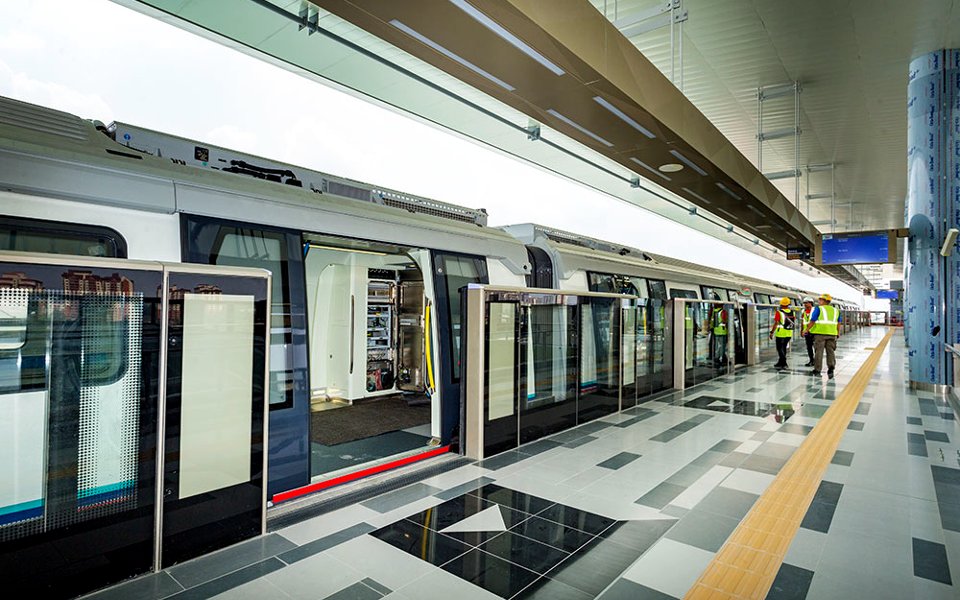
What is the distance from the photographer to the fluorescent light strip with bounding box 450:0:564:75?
223 centimetres

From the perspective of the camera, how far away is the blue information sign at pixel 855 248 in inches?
369

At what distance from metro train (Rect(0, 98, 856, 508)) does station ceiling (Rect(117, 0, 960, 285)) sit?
153 cm

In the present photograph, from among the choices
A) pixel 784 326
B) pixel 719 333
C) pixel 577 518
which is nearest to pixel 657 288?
pixel 719 333

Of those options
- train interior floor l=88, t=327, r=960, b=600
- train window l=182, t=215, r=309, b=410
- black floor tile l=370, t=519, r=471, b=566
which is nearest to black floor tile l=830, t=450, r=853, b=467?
train interior floor l=88, t=327, r=960, b=600

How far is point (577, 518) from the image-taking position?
369 centimetres

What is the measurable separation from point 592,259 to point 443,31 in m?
6.02

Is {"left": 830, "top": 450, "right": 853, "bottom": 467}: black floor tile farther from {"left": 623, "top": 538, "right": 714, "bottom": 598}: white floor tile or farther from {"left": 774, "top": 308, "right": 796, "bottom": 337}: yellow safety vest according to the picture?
{"left": 774, "top": 308, "right": 796, "bottom": 337}: yellow safety vest

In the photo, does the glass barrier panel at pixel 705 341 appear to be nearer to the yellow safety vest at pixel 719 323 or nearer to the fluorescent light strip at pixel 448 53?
Result: the yellow safety vest at pixel 719 323

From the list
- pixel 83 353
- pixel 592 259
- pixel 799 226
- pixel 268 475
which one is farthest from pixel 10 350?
pixel 799 226

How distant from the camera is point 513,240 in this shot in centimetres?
630

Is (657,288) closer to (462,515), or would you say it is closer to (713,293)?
(713,293)

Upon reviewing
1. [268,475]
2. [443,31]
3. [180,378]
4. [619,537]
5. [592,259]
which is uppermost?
[443,31]

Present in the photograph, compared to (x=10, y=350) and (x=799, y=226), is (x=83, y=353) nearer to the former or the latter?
(x=10, y=350)

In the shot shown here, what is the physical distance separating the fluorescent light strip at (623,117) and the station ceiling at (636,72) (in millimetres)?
13
